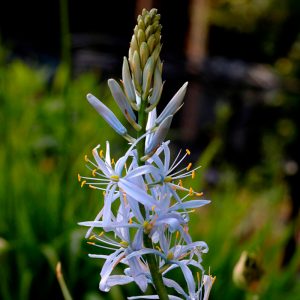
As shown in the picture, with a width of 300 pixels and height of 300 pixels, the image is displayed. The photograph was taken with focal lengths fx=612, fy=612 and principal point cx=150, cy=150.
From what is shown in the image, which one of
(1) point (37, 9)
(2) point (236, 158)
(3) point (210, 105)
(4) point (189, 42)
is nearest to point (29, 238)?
(2) point (236, 158)

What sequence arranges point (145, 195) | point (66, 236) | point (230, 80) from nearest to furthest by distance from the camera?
point (145, 195) < point (66, 236) < point (230, 80)

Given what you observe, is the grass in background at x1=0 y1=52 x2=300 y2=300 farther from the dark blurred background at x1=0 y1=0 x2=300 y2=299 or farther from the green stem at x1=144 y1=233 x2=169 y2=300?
the dark blurred background at x1=0 y1=0 x2=300 y2=299

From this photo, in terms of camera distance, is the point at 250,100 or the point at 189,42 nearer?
the point at 250,100

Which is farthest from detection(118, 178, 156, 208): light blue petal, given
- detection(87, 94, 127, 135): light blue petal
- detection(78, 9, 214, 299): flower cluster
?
detection(87, 94, 127, 135): light blue petal

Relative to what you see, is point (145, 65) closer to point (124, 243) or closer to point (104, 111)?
point (104, 111)

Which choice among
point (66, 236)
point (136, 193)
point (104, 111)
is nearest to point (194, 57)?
point (66, 236)

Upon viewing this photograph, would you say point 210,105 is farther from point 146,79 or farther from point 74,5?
point 146,79

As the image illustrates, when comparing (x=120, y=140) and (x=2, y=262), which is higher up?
(x=120, y=140)

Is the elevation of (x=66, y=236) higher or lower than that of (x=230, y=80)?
lower
